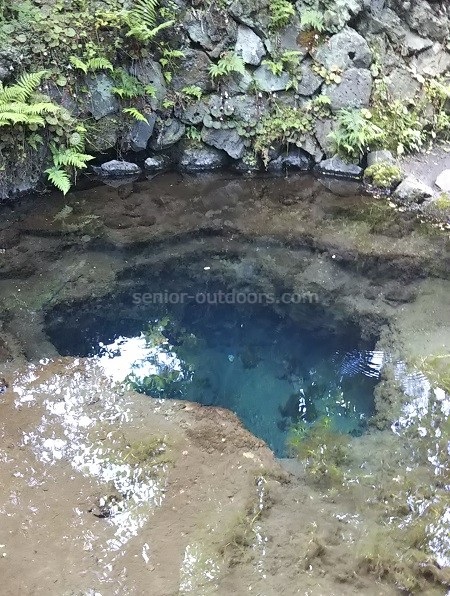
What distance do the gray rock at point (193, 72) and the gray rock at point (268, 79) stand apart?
88 centimetres

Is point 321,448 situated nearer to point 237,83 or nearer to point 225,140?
point 225,140

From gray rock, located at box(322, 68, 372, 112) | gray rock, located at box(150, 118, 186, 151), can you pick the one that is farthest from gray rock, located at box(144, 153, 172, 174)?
gray rock, located at box(322, 68, 372, 112)

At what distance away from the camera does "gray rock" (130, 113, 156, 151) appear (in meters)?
8.74

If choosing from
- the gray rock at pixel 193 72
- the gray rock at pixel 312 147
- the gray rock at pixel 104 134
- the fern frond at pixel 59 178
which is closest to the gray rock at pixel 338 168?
the gray rock at pixel 312 147

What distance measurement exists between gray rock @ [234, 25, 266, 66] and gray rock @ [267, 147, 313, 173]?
1703 millimetres

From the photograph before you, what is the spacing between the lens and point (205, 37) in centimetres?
880

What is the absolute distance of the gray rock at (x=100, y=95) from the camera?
816 cm

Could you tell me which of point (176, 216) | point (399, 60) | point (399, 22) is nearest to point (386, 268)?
point (176, 216)

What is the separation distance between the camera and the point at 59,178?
299 inches

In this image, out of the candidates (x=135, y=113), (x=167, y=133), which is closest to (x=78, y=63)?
(x=135, y=113)

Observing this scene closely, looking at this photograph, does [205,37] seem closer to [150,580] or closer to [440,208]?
[440,208]

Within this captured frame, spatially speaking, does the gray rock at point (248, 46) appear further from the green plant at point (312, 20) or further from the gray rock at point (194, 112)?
the gray rock at point (194, 112)

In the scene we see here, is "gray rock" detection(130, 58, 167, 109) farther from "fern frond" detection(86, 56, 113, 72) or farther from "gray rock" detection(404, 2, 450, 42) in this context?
"gray rock" detection(404, 2, 450, 42)

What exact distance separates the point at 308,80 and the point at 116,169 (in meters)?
3.87
